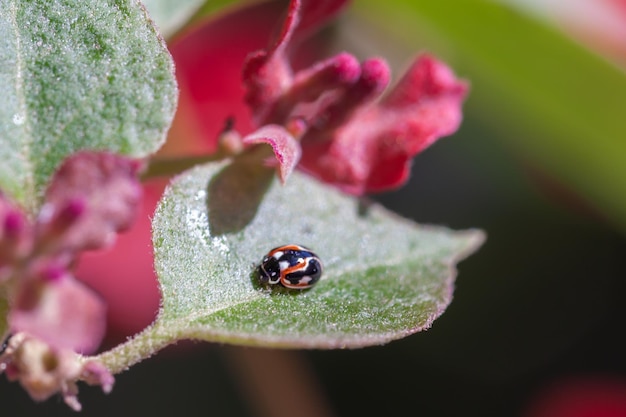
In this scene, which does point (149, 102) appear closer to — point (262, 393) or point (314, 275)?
point (314, 275)

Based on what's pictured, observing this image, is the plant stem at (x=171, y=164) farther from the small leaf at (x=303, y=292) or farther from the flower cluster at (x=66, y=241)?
the flower cluster at (x=66, y=241)

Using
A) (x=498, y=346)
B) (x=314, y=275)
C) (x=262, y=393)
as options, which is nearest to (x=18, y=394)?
(x=262, y=393)

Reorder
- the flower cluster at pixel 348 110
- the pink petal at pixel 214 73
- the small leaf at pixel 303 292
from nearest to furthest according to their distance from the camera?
the small leaf at pixel 303 292 → the flower cluster at pixel 348 110 → the pink petal at pixel 214 73

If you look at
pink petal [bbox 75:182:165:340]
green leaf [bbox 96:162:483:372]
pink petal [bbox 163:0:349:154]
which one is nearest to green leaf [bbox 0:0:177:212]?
green leaf [bbox 96:162:483:372]

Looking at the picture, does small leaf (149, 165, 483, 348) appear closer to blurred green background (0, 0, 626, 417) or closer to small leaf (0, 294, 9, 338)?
small leaf (0, 294, 9, 338)

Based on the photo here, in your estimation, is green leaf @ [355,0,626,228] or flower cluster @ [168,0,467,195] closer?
flower cluster @ [168,0,467,195]

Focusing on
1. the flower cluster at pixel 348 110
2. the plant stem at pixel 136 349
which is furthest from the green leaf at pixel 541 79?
the plant stem at pixel 136 349

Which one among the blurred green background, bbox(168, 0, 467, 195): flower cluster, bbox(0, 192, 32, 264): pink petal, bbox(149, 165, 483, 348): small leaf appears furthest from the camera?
the blurred green background
